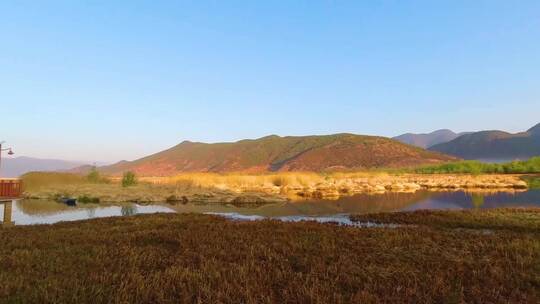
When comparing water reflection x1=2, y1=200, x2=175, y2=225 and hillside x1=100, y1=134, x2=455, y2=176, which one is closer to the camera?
water reflection x1=2, y1=200, x2=175, y2=225

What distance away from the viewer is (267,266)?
997 centimetres

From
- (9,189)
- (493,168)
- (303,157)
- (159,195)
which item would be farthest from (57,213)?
(303,157)

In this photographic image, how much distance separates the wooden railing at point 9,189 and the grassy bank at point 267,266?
957 cm

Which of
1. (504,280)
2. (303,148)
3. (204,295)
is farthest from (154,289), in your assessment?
(303,148)

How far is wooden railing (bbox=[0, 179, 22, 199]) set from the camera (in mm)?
24828

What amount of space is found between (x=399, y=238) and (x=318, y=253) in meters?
4.04

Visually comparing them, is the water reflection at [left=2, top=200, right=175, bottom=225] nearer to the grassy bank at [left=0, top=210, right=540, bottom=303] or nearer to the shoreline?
the shoreline

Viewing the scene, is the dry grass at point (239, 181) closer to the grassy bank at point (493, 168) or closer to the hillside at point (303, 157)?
the grassy bank at point (493, 168)

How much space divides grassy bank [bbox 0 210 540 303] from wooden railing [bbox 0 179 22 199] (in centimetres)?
957

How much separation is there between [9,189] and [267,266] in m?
22.4

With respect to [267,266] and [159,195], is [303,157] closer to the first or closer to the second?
[159,195]

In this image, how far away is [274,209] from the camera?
30.0 meters

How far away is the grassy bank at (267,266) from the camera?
24.9 ft

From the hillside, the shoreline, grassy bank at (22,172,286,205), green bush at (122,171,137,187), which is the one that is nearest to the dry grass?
the shoreline
